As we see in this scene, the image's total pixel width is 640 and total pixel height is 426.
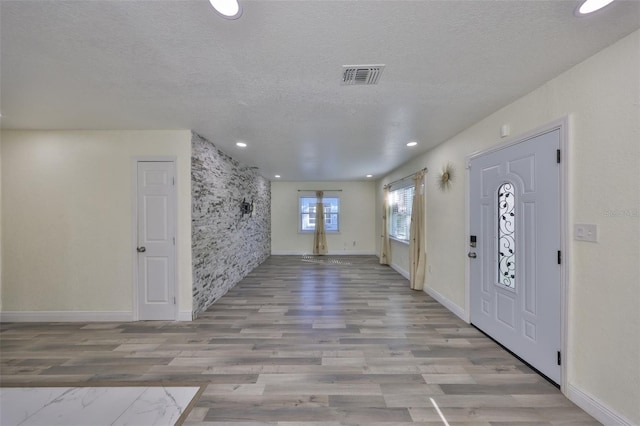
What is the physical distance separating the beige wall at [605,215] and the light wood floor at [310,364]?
15.2 inches

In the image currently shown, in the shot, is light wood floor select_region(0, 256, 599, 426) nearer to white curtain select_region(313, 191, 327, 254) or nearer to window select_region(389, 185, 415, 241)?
window select_region(389, 185, 415, 241)

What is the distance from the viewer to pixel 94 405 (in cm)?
179

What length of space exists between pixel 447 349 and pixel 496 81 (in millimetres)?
2533

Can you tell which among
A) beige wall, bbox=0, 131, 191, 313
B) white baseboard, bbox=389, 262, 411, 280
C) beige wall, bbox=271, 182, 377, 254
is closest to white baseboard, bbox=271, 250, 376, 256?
beige wall, bbox=271, 182, 377, 254

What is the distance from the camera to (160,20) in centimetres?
133

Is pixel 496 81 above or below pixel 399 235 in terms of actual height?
above

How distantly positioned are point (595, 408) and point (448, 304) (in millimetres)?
1841

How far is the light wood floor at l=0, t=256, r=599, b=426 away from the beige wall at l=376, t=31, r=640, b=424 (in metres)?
0.39

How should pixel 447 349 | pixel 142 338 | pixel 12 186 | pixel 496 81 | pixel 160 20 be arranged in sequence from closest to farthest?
pixel 160 20, pixel 496 81, pixel 447 349, pixel 142 338, pixel 12 186

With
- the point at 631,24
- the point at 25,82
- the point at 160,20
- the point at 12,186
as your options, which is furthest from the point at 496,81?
the point at 12,186

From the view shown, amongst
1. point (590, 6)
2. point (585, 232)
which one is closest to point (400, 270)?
point (585, 232)

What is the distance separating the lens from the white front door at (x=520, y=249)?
6.42ft

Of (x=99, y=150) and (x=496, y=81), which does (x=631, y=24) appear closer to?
(x=496, y=81)

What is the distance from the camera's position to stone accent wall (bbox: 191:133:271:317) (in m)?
3.31
